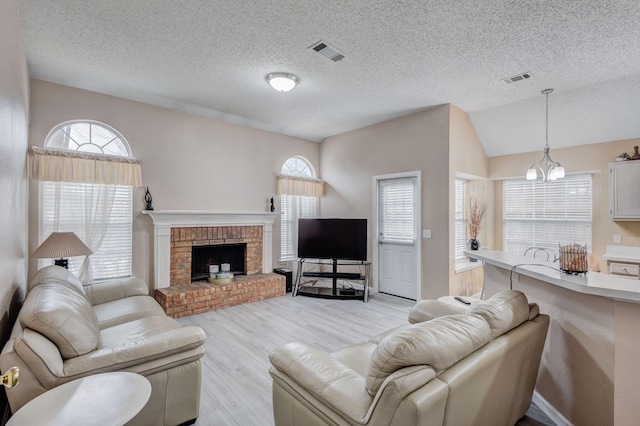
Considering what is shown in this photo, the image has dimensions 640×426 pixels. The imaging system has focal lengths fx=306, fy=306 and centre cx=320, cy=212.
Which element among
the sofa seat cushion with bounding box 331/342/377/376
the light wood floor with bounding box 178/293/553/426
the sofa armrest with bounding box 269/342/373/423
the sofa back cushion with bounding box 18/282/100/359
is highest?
the sofa back cushion with bounding box 18/282/100/359

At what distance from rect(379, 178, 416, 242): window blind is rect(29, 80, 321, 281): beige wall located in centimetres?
199

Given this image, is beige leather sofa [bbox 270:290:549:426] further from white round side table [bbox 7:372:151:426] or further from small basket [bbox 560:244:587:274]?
white round side table [bbox 7:372:151:426]

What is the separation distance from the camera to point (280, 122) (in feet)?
17.5

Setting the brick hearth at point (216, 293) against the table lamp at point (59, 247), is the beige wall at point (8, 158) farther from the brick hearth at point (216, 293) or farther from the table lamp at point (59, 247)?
the brick hearth at point (216, 293)

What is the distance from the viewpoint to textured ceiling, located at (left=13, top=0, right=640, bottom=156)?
95.0 inches

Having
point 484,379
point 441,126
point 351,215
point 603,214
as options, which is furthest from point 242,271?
point 603,214

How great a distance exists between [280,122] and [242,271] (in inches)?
105

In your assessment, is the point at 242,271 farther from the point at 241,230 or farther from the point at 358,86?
the point at 358,86

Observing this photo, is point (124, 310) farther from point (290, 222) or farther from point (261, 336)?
point (290, 222)

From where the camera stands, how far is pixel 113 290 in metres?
3.36

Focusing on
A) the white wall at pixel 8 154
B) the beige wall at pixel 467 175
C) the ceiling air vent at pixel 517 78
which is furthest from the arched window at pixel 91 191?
the ceiling air vent at pixel 517 78

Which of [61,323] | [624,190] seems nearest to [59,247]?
[61,323]

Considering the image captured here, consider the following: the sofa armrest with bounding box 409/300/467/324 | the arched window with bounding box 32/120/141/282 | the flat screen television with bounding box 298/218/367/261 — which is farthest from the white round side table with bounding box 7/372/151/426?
the flat screen television with bounding box 298/218/367/261

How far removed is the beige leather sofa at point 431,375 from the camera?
46.8 inches
